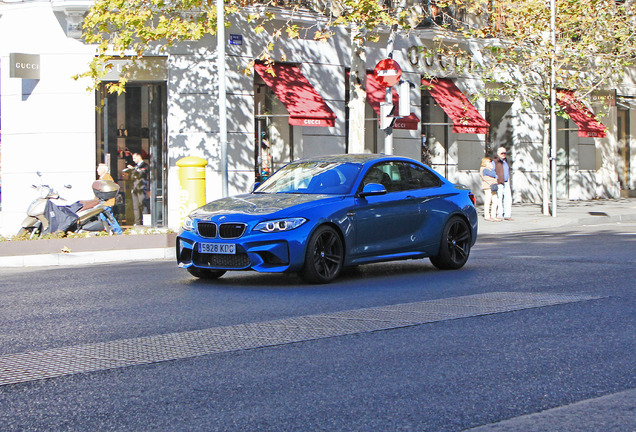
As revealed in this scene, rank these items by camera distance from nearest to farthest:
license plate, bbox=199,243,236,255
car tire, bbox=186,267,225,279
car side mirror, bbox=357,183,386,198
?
1. license plate, bbox=199,243,236,255
2. car tire, bbox=186,267,225,279
3. car side mirror, bbox=357,183,386,198

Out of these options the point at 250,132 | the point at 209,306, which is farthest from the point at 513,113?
the point at 209,306

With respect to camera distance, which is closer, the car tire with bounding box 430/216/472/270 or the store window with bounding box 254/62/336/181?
the car tire with bounding box 430/216/472/270

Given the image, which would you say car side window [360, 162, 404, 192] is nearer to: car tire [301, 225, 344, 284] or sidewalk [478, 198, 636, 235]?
car tire [301, 225, 344, 284]

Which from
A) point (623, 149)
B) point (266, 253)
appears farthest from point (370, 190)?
point (623, 149)

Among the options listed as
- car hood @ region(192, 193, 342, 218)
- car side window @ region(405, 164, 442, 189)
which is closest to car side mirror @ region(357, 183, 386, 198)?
car hood @ region(192, 193, 342, 218)

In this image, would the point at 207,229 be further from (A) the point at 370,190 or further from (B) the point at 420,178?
(B) the point at 420,178

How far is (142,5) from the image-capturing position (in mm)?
21844

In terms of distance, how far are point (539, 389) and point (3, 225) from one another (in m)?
19.0

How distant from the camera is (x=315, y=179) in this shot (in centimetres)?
1135

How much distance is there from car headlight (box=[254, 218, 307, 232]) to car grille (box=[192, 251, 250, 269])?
35 cm

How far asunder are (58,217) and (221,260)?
755cm

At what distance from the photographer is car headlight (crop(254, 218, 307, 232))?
10047mm

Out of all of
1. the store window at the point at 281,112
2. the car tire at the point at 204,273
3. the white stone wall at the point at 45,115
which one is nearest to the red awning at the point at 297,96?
the store window at the point at 281,112

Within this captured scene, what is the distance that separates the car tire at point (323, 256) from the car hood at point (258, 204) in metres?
0.41
